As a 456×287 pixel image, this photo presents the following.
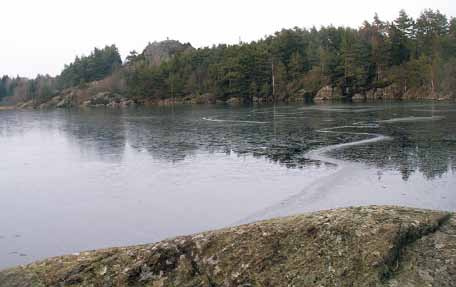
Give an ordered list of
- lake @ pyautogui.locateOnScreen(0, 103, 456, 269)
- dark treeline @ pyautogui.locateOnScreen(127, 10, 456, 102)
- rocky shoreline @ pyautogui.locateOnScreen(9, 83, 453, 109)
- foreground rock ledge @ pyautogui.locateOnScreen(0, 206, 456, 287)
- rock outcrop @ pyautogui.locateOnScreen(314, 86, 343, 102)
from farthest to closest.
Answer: rock outcrop @ pyautogui.locateOnScreen(314, 86, 343, 102), dark treeline @ pyautogui.locateOnScreen(127, 10, 456, 102), rocky shoreline @ pyautogui.locateOnScreen(9, 83, 453, 109), lake @ pyautogui.locateOnScreen(0, 103, 456, 269), foreground rock ledge @ pyautogui.locateOnScreen(0, 206, 456, 287)

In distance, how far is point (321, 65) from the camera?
360ft

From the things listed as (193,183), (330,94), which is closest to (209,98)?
(330,94)

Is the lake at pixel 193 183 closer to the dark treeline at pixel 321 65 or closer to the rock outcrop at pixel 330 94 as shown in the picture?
the dark treeline at pixel 321 65

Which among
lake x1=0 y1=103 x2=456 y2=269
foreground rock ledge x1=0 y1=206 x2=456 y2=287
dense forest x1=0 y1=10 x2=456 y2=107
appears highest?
dense forest x1=0 y1=10 x2=456 y2=107

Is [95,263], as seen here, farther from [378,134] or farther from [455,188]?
[378,134]

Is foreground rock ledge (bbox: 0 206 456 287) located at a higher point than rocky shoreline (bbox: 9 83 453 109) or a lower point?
lower

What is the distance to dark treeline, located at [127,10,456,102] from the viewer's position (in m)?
93.7

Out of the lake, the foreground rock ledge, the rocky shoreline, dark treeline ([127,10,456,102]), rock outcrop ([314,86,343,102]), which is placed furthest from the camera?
rock outcrop ([314,86,343,102])

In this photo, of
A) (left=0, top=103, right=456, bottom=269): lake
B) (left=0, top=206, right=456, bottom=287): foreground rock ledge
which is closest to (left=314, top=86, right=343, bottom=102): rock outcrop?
(left=0, top=103, right=456, bottom=269): lake

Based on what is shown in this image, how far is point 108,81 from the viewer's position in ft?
525

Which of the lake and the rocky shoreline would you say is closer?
the lake

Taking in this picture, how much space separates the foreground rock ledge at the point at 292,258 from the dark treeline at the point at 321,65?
85.8 metres

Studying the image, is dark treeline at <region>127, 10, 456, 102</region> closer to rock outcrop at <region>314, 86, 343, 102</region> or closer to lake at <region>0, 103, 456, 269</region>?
rock outcrop at <region>314, 86, 343, 102</region>

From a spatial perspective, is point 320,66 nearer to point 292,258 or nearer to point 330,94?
point 330,94
